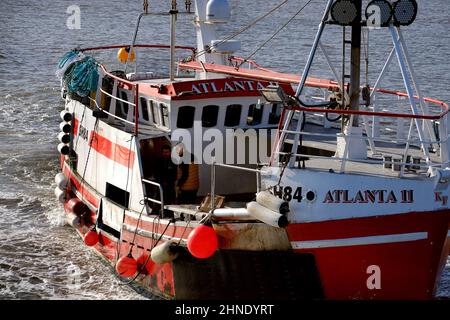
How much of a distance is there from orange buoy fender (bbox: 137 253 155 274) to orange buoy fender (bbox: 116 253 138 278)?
0.12m

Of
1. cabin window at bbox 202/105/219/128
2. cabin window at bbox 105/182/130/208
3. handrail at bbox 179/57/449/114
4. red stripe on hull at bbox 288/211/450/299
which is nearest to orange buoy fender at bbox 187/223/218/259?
red stripe on hull at bbox 288/211/450/299

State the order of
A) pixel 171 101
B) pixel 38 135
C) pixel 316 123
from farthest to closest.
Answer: pixel 38 135 → pixel 316 123 → pixel 171 101

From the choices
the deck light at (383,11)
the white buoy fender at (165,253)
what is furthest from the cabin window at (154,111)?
the deck light at (383,11)

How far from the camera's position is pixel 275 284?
16188 millimetres

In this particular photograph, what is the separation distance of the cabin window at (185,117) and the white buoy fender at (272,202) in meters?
3.96

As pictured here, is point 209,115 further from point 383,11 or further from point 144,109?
point 383,11

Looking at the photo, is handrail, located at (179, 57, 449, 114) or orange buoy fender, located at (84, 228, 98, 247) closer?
handrail, located at (179, 57, 449, 114)

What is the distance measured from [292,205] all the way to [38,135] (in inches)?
761

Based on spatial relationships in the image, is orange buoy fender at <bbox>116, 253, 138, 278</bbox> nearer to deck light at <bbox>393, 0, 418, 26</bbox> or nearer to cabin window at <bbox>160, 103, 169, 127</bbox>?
cabin window at <bbox>160, 103, 169, 127</bbox>

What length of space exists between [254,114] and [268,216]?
507 cm

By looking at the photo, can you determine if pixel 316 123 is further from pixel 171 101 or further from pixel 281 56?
pixel 281 56

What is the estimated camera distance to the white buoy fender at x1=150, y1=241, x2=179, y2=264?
16.7 metres

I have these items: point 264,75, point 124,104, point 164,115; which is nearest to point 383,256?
point 164,115
